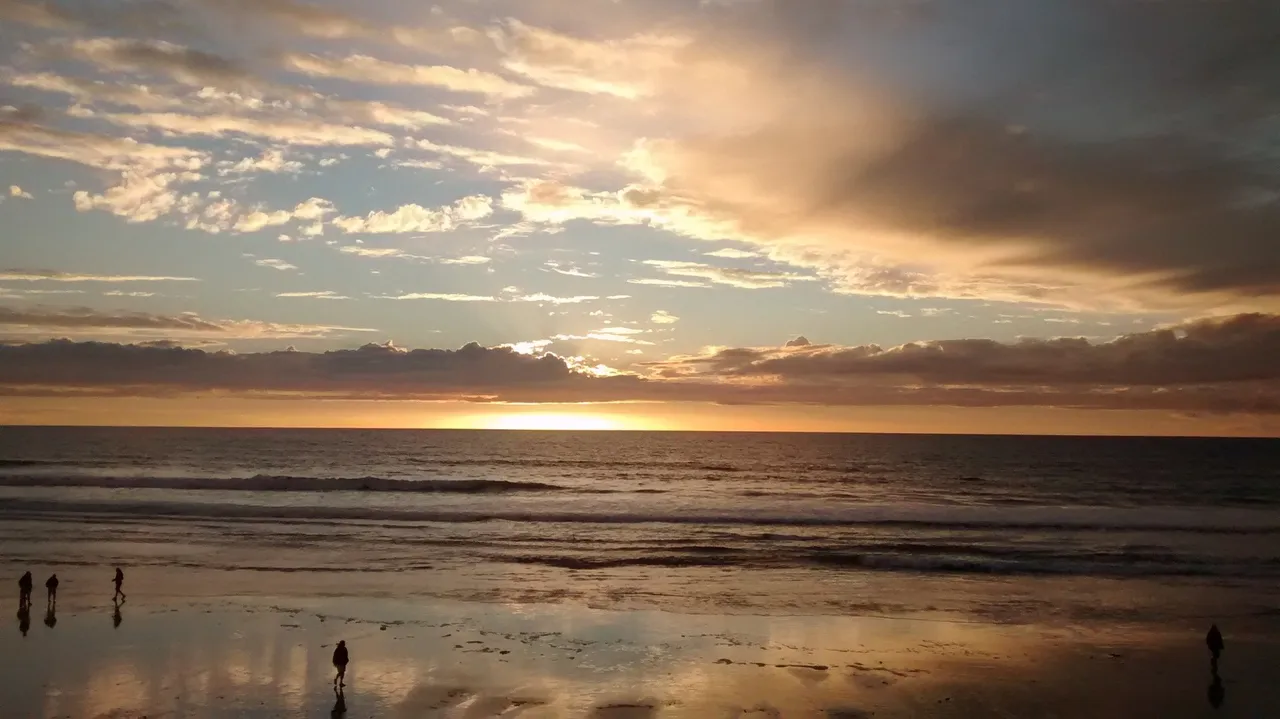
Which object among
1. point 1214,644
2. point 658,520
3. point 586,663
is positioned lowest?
point 658,520

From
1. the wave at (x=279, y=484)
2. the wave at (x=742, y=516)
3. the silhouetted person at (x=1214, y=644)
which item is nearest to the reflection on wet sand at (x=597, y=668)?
the silhouetted person at (x=1214, y=644)

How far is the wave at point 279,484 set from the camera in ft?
190

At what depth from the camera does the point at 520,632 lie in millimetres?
20062

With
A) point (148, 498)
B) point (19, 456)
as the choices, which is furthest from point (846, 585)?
point (19, 456)

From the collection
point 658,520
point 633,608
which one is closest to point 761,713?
point 633,608

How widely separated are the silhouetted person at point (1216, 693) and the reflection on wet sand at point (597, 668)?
0.22 ft

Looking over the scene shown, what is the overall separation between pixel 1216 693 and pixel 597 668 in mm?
12418

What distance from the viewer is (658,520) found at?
43938 millimetres

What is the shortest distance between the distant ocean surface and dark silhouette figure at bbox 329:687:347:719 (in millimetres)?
12706

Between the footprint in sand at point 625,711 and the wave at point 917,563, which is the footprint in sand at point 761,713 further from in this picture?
the wave at point 917,563

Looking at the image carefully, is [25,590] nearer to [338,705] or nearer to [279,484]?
[338,705]

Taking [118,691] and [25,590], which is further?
[25,590]

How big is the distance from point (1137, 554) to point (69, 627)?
36.6m

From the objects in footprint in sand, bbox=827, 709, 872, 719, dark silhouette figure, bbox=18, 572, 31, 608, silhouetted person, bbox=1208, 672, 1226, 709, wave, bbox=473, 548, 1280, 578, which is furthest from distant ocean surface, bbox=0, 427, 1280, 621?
silhouetted person, bbox=1208, 672, 1226, 709
